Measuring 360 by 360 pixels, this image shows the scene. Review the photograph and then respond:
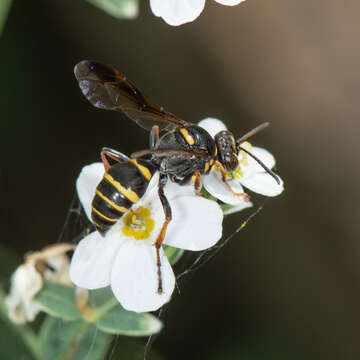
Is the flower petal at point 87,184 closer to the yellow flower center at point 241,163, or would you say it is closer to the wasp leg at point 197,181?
the wasp leg at point 197,181

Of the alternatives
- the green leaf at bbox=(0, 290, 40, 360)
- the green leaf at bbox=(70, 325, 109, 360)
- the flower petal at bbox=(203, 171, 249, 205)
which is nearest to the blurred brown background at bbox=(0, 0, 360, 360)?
the green leaf at bbox=(0, 290, 40, 360)

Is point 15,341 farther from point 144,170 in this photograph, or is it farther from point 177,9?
point 177,9

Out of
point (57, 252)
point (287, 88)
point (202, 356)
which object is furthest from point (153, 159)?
point (287, 88)

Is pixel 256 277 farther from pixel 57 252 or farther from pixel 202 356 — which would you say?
pixel 57 252

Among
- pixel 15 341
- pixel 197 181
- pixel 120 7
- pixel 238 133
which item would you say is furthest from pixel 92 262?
pixel 238 133

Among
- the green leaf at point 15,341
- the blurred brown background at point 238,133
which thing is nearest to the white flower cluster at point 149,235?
the green leaf at point 15,341
